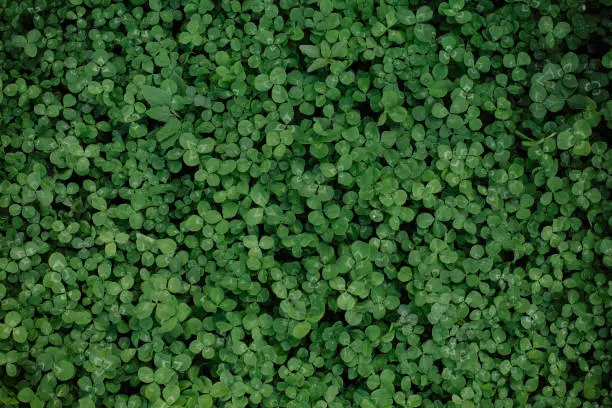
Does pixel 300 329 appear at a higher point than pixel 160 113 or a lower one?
lower

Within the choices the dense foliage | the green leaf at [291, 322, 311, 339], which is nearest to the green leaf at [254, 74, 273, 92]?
the dense foliage

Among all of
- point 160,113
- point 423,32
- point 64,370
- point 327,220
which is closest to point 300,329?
point 327,220

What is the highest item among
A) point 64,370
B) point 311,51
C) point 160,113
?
point 311,51

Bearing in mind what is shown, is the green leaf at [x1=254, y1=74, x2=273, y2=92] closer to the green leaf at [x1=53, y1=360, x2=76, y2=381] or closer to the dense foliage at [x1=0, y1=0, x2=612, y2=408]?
the dense foliage at [x1=0, y1=0, x2=612, y2=408]

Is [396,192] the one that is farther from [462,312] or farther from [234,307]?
[234,307]

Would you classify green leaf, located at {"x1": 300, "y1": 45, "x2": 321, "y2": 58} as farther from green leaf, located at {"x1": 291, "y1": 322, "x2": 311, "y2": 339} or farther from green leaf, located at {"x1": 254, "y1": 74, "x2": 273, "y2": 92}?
green leaf, located at {"x1": 291, "y1": 322, "x2": 311, "y2": 339}

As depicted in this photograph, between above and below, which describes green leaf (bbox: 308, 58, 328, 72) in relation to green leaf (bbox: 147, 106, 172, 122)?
above

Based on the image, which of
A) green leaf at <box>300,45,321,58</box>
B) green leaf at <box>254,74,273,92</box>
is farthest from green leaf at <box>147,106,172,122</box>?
green leaf at <box>300,45,321,58</box>

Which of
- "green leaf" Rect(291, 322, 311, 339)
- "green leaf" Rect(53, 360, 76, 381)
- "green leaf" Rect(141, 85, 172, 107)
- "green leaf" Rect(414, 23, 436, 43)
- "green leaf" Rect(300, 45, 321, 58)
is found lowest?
"green leaf" Rect(53, 360, 76, 381)

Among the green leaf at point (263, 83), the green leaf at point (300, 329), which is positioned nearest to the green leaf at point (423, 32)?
the green leaf at point (263, 83)

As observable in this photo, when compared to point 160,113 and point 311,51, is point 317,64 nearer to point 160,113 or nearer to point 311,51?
point 311,51
